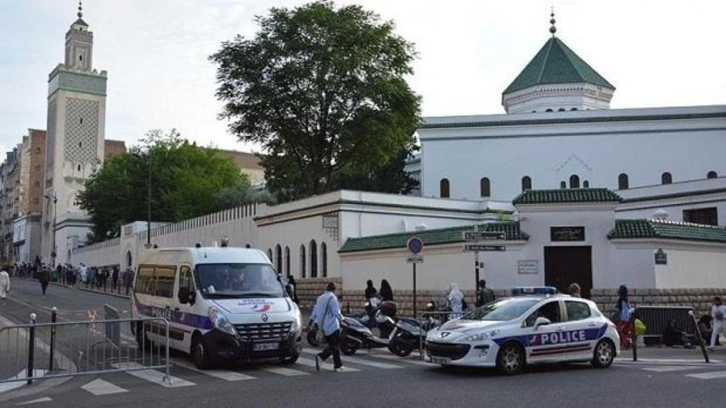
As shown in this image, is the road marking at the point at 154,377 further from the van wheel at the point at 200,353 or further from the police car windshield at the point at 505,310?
the police car windshield at the point at 505,310

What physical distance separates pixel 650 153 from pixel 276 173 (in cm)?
2594

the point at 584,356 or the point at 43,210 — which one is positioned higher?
the point at 43,210

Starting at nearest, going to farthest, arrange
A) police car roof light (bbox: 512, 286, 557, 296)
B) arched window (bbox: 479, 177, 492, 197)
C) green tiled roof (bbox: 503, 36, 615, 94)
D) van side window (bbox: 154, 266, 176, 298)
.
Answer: police car roof light (bbox: 512, 286, 557, 296) → van side window (bbox: 154, 266, 176, 298) → arched window (bbox: 479, 177, 492, 197) → green tiled roof (bbox: 503, 36, 615, 94)

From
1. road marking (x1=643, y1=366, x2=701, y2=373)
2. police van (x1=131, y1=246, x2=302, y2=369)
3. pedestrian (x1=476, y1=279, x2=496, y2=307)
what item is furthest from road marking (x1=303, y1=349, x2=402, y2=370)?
pedestrian (x1=476, y1=279, x2=496, y2=307)

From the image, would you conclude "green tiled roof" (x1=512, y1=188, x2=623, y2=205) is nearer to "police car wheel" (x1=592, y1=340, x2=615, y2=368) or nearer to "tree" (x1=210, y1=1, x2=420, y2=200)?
"police car wheel" (x1=592, y1=340, x2=615, y2=368)

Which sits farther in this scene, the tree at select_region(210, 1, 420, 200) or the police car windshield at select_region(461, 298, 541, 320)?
the tree at select_region(210, 1, 420, 200)

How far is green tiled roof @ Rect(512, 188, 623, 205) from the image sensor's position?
24016 mm

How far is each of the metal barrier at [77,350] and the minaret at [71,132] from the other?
293ft

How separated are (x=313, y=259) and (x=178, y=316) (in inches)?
833

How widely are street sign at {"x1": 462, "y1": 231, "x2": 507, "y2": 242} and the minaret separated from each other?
8530 centimetres

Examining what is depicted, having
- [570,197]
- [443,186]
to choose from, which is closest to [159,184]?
[443,186]

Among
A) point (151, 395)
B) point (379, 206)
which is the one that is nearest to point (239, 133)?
point (379, 206)

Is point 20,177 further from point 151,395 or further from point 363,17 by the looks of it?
point 151,395

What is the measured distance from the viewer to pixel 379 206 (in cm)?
3562
